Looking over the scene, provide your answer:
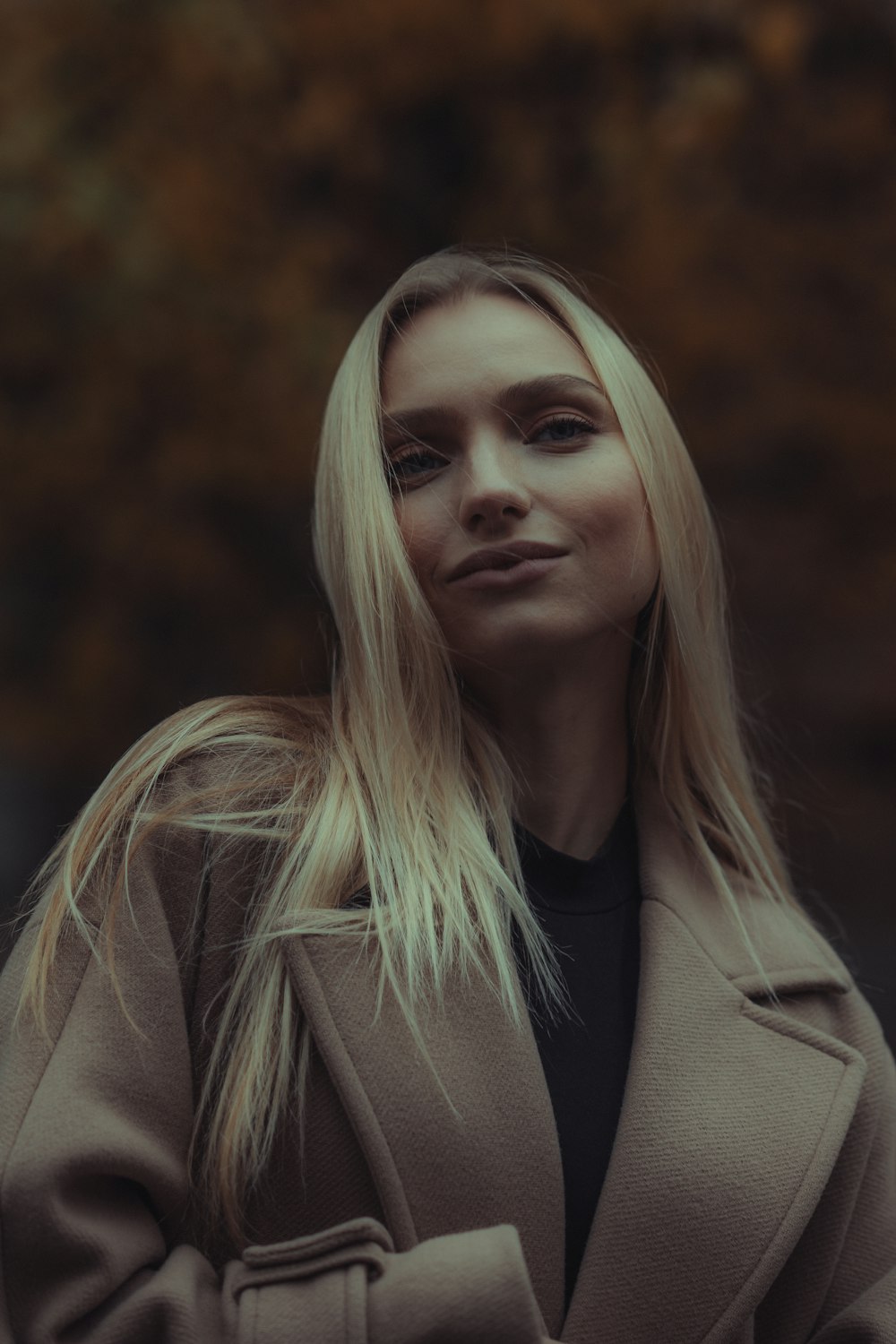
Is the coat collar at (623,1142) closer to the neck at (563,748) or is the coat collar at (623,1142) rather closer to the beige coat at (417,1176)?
the beige coat at (417,1176)

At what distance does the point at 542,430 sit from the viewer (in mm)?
1910

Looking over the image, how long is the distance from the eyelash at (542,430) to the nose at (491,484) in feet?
0.22

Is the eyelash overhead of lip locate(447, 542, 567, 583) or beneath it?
overhead

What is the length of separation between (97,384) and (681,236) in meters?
A: 1.93

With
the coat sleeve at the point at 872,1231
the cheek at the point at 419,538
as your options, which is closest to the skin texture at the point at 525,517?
the cheek at the point at 419,538

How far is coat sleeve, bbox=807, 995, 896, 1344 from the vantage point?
73.4 inches

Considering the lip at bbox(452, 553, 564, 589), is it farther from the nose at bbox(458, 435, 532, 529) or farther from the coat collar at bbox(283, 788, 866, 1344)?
the coat collar at bbox(283, 788, 866, 1344)

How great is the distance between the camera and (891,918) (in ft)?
16.8

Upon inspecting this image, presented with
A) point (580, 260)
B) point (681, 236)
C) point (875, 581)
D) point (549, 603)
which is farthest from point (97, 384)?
point (549, 603)

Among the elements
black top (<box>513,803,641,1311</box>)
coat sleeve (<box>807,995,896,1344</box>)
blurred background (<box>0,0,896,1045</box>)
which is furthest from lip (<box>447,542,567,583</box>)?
blurred background (<box>0,0,896,1045</box>)

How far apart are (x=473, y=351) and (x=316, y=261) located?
2748 millimetres

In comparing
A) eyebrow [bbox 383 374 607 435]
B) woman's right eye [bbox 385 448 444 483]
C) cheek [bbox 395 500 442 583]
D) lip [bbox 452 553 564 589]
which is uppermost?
eyebrow [bbox 383 374 607 435]

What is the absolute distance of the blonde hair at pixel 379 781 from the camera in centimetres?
168

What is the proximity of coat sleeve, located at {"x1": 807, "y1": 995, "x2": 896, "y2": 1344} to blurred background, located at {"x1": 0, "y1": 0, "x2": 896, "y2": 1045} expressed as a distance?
7.31 feet
